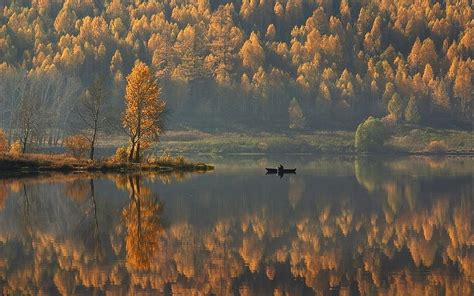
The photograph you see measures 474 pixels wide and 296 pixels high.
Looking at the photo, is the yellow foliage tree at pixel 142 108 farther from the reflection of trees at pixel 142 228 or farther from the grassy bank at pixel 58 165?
the reflection of trees at pixel 142 228

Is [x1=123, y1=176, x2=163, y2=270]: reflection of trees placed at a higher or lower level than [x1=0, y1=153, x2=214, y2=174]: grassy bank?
lower

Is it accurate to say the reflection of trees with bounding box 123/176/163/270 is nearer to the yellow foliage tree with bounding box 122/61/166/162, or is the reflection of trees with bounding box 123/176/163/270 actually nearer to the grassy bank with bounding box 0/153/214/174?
the grassy bank with bounding box 0/153/214/174

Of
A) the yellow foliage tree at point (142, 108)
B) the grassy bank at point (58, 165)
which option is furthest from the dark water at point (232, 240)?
the yellow foliage tree at point (142, 108)

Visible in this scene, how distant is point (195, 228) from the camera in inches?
1992

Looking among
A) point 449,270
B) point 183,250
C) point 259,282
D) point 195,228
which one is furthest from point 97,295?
point 195,228

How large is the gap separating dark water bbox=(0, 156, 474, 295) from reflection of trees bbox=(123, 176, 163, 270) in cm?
8

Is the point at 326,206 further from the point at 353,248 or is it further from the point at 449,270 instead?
the point at 449,270

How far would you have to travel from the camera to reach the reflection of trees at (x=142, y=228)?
40.2 metres

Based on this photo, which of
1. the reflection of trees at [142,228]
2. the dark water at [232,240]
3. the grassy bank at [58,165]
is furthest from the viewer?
the grassy bank at [58,165]

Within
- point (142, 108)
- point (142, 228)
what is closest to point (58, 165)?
point (142, 108)

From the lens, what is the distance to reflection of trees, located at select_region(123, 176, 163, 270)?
40.2 metres

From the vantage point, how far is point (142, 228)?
4922 cm

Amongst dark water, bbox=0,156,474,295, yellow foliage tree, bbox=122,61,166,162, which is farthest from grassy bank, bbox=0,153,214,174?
dark water, bbox=0,156,474,295

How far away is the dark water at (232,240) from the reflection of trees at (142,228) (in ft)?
0.25
